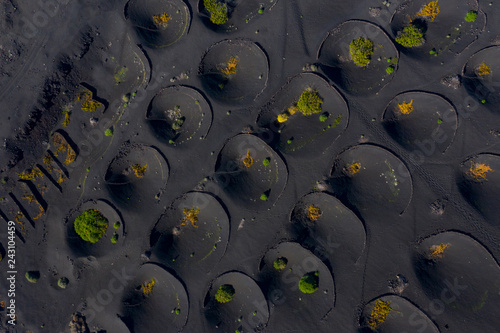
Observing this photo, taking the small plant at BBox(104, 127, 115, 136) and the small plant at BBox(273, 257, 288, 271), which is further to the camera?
the small plant at BBox(104, 127, 115, 136)

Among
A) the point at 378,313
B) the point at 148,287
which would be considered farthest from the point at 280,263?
the point at 148,287

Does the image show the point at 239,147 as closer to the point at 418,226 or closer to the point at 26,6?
the point at 418,226

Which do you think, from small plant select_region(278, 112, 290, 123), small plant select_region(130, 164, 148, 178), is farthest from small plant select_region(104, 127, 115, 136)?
small plant select_region(278, 112, 290, 123)

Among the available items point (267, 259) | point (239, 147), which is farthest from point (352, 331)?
point (239, 147)

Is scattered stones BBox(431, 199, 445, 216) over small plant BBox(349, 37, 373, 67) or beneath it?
beneath

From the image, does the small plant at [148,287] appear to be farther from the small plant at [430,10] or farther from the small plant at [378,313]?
the small plant at [430,10]

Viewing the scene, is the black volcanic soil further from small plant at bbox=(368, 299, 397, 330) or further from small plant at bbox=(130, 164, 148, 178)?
small plant at bbox=(368, 299, 397, 330)

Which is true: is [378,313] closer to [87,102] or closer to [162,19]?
[87,102]
